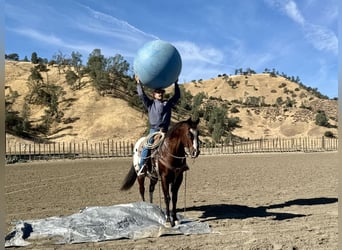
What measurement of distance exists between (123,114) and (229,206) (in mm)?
43013

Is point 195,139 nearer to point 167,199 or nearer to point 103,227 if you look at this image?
point 167,199

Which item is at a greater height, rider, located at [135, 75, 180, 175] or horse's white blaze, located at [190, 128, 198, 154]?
rider, located at [135, 75, 180, 175]

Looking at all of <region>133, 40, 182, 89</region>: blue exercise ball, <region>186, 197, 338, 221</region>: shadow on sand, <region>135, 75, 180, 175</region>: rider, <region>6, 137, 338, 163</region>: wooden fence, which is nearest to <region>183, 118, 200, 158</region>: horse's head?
<region>135, 75, 180, 175</region>: rider

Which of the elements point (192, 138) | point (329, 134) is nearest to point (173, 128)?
point (192, 138)

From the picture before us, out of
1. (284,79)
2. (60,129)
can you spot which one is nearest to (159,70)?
(60,129)

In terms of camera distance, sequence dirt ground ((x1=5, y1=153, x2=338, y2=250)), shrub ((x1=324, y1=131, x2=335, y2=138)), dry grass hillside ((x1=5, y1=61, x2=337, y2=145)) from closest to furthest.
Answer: dirt ground ((x1=5, y1=153, x2=338, y2=250)), dry grass hillside ((x1=5, y1=61, x2=337, y2=145)), shrub ((x1=324, y1=131, x2=335, y2=138))

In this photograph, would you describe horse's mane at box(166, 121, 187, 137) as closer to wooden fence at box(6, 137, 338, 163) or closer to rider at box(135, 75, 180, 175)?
rider at box(135, 75, 180, 175)

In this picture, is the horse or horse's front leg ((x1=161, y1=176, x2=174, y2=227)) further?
horse's front leg ((x1=161, y1=176, x2=174, y2=227))

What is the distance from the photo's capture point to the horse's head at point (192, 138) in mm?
7362

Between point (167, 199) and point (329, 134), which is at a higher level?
point (329, 134)

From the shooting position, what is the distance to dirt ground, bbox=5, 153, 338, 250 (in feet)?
21.7

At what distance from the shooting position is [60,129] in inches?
1925

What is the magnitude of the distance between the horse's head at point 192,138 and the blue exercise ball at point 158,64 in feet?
4.50

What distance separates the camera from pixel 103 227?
7355mm
